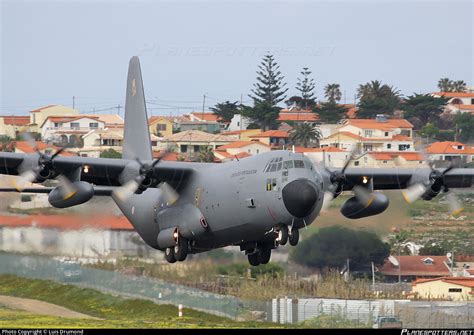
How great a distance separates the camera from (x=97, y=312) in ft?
133

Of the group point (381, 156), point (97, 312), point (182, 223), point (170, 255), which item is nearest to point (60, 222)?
point (97, 312)

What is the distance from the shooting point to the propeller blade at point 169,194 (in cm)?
4225

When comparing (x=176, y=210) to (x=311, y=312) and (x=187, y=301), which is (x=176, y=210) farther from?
(x=311, y=312)

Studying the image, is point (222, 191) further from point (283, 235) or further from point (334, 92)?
point (334, 92)

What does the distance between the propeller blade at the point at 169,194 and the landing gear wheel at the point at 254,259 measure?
3.54 meters

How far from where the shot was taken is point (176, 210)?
137 ft

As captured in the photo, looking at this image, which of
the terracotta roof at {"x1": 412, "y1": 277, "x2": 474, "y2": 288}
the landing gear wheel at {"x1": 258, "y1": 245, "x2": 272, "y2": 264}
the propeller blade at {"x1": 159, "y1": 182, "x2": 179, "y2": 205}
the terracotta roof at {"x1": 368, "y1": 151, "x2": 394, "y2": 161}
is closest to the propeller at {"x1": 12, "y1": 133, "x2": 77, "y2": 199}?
the propeller blade at {"x1": 159, "y1": 182, "x2": 179, "y2": 205}

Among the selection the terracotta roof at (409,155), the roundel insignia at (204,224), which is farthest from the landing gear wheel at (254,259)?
the terracotta roof at (409,155)

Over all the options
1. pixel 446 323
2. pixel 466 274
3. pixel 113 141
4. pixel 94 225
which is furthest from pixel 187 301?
pixel 113 141

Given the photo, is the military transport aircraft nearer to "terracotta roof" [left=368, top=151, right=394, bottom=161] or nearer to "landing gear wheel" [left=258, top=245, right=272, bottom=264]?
"landing gear wheel" [left=258, top=245, right=272, bottom=264]

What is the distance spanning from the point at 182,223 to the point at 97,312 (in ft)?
14.3

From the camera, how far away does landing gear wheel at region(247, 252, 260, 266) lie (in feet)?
135

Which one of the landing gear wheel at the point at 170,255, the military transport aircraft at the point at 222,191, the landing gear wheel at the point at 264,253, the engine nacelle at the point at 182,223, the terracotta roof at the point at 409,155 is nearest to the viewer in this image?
the military transport aircraft at the point at 222,191

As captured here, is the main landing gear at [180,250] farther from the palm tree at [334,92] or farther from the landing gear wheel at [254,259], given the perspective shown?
the palm tree at [334,92]
